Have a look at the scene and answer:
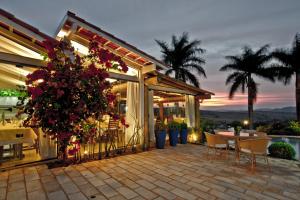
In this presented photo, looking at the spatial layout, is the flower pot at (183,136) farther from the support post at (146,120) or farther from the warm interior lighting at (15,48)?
the warm interior lighting at (15,48)

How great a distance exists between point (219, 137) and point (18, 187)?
14.9 feet

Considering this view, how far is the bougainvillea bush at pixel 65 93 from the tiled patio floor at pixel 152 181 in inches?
34.8

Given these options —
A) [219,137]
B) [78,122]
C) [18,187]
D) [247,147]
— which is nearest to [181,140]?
[219,137]

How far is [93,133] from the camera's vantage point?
13.2 feet

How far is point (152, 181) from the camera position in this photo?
320 cm

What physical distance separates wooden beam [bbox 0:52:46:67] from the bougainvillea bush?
57cm

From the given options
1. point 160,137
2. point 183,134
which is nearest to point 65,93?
point 160,137

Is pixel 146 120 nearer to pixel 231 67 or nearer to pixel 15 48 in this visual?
pixel 15 48

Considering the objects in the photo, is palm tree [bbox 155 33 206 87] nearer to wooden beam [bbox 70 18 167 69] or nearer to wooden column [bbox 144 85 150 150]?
wooden column [bbox 144 85 150 150]

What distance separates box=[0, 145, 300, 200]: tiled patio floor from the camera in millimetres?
2682

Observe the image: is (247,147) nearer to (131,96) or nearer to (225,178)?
(225,178)

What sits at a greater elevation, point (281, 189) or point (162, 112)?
point (162, 112)

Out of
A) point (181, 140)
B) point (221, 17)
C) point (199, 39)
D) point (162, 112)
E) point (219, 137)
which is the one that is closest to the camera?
point (219, 137)

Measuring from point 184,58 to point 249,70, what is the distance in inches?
237
